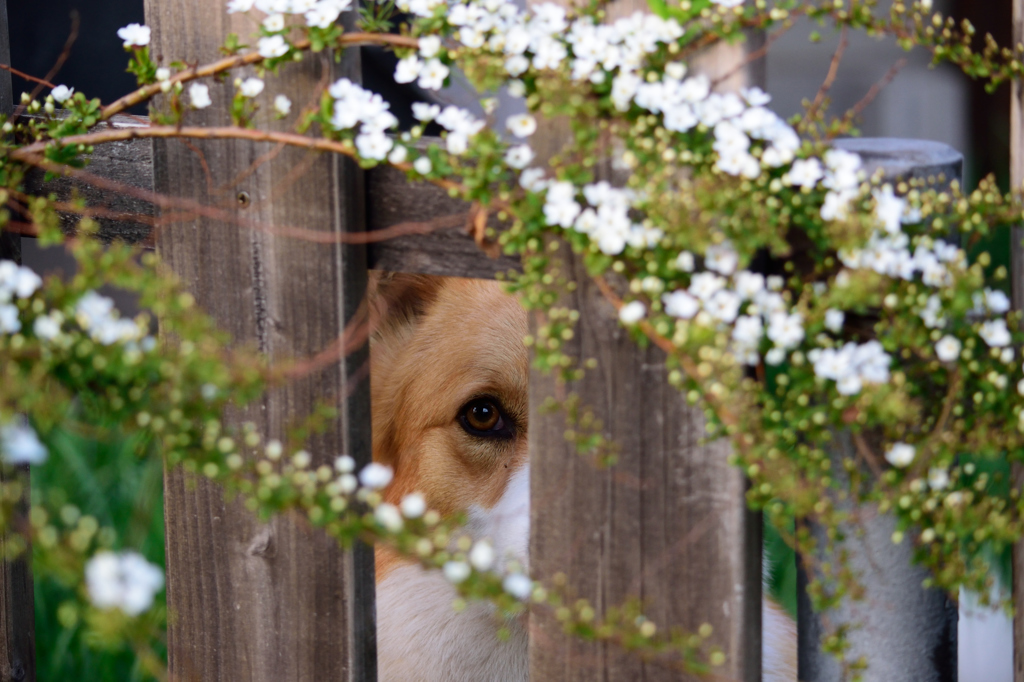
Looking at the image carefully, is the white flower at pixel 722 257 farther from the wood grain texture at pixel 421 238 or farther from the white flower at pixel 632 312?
the wood grain texture at pixel 421 238

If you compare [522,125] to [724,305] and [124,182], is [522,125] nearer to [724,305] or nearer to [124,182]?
[724,305]

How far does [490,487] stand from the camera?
222cm

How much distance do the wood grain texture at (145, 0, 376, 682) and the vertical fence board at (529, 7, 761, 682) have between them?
1.13 feet

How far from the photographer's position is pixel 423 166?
1.28m

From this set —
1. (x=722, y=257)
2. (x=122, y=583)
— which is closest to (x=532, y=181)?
(x=722, y=257)

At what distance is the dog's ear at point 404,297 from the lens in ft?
7.55

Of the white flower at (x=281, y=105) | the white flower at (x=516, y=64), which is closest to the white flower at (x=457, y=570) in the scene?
the white flower at (x=516, y=64)

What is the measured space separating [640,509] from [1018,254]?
1.97ft

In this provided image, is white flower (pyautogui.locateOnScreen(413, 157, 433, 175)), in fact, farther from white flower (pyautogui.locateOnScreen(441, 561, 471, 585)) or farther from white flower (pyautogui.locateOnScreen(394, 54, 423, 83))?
white flower (pyautogui.locateOnScreen(441, 561, 471, 585))

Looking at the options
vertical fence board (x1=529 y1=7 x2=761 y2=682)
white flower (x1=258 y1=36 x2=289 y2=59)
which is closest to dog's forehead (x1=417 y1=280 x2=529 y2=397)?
vertical fence board (x1=529 y1=7 x2=761 y2=682)

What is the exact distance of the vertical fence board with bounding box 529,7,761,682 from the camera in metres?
1.31

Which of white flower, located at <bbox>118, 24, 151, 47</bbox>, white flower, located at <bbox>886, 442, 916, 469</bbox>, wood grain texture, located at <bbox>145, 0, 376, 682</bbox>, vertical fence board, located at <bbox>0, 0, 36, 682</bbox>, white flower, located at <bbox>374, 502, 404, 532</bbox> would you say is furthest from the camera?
vertical fence board, located at <bbox>0, 0, 36, 682</bbox>

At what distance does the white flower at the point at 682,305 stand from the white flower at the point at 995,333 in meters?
0.32

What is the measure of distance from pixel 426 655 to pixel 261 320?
3.39 ft
